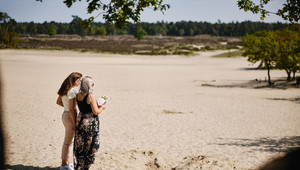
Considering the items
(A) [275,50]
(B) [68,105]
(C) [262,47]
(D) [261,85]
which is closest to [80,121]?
(B) [68,105]

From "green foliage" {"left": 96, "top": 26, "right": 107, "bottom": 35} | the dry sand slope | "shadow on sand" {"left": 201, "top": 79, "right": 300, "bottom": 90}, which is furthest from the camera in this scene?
"green foliage" {"left": 96, "top": 26, "right": 107, "bottom": 35}

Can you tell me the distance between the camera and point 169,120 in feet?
43.1

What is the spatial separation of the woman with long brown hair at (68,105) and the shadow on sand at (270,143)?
5.48 m

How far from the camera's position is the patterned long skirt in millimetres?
5914

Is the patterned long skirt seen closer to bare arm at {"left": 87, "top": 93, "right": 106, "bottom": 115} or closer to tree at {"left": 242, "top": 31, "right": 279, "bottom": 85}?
bare arm at {"left": 87, "top": 93, "right": 106, "bottom": 115}

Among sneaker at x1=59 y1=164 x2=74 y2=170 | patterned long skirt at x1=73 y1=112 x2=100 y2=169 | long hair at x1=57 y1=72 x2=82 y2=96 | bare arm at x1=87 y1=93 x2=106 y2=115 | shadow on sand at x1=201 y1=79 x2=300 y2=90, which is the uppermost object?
long hair at x1=57 y1=72 x2=82 y2=96

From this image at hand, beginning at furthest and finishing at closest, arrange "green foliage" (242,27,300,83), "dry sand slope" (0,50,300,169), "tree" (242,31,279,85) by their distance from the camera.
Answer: "tree" (242,31,279,85) → "green foliage" (242,27,300,83) → "dry sand slope" (0,50,300,169)

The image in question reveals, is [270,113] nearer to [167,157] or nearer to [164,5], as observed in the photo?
[167,157]

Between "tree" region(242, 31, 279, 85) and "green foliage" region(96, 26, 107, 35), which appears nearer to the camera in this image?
"tree" region(242, 31, 279, 85)

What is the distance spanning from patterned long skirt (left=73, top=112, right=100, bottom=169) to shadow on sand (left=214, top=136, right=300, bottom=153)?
5189mm

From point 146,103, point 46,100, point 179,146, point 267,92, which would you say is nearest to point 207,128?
point 179,146

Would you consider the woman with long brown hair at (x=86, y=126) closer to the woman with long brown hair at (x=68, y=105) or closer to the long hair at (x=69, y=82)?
the woman with long brown hair at (x=68, y=105)

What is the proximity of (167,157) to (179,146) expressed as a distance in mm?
1240

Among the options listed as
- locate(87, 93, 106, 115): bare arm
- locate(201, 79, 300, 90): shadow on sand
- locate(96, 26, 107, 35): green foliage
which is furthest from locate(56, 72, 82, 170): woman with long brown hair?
locate(96, 26, 107, 35): green foliage
